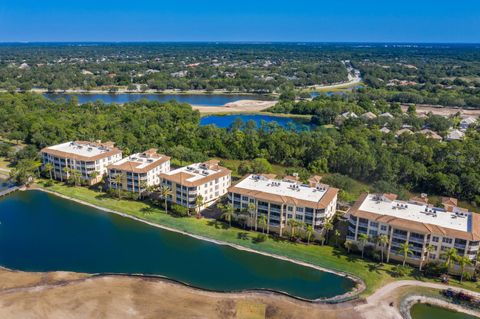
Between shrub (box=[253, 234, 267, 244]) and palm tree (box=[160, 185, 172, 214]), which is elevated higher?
palm tree (box=[160, 185, 172, 214])

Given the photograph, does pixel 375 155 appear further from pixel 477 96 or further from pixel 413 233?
pixel 477 96

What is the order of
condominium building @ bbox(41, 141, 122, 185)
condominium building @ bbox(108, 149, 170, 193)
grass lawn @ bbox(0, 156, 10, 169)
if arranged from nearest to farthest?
1. condominium building @ bbox(108, 149, 170, 193)
2. condominium building @ bbox(41, 141, 122, 185)
3. grass lawn @ bbox(0, 156, 10, 169)

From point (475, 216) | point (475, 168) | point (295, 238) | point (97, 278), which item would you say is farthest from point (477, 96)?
point (97, 278)

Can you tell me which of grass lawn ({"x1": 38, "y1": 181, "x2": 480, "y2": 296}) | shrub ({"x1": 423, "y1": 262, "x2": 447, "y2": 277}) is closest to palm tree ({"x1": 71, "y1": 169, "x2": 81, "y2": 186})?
grass lawn ({"x1": 38, "y1": 181, "x2": 480, "y2": 296})

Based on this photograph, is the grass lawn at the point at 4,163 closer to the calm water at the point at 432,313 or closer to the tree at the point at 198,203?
the tree at the point at 198,203

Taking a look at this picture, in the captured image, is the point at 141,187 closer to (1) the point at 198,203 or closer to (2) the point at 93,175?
(2) the point at 93,175

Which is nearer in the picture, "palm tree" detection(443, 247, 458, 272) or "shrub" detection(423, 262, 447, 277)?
"palm tree" detection(443, 247, 458, 272)

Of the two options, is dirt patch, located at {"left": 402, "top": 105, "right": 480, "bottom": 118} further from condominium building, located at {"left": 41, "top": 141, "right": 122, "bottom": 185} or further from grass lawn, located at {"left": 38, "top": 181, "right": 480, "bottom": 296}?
condominium building, located at {"left": 41, "top": 141, "right": 122, "bottom": 185}

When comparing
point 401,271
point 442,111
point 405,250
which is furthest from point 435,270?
point 442,111
